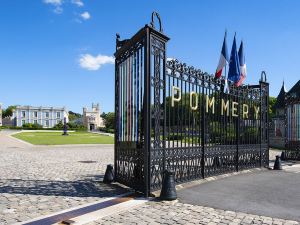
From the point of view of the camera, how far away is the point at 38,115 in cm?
15038

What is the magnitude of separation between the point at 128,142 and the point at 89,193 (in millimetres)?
1753

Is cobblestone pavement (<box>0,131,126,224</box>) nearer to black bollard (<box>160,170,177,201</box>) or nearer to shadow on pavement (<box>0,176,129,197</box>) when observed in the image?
shadow on pavement (<box>0,176,129,197</box>)

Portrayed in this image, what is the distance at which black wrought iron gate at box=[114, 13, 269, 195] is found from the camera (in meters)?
8.52

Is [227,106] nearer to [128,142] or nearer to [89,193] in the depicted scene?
[128,142]

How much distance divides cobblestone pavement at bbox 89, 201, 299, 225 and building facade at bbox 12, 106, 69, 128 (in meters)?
147

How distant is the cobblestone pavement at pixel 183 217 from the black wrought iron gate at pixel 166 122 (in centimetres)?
141

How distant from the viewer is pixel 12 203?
7.41 meters

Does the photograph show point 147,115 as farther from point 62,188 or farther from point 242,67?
point 242,67

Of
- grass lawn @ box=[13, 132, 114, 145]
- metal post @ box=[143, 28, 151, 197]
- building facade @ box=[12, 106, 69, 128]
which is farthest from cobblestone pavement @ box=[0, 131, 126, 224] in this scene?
building facade @ box=[12, 106, 69, 128]

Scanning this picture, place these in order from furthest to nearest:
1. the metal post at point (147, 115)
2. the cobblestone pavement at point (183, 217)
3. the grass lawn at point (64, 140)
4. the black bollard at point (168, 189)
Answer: the grass lawn at point (64, 140)
the metal post at point (147, 115)
the black bollard at point (168, 189)
the cobblestone pavement at point (183, 217)

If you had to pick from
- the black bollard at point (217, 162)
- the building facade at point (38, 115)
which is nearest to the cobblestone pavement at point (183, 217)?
the black bollard at point (217, 162)

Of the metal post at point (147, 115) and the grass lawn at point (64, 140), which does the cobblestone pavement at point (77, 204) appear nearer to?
the metal post at point (147, 115)

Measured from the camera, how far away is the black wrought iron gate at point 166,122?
8523 mm

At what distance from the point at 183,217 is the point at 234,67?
920 cm
